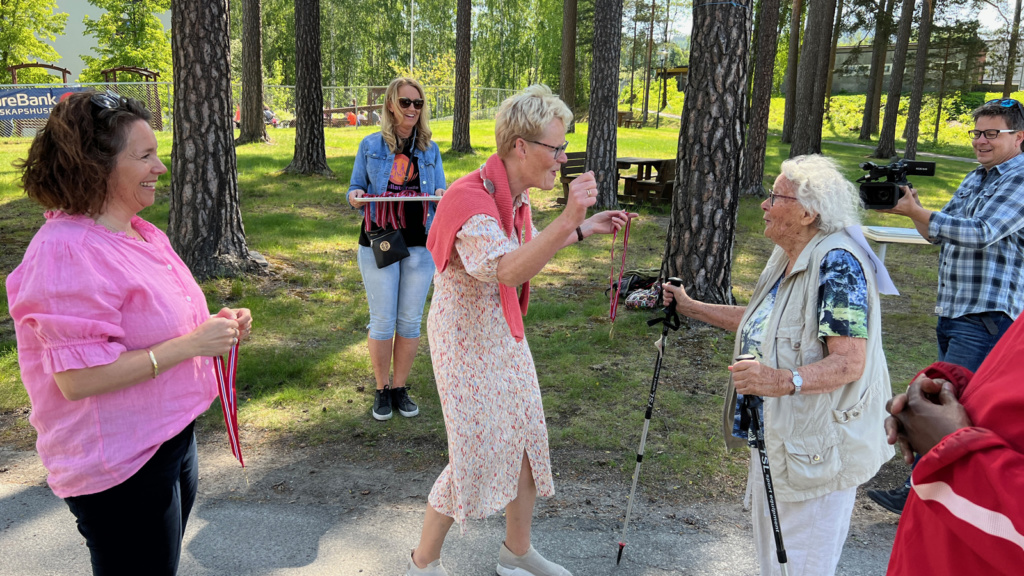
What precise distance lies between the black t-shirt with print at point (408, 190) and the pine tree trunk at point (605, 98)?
24.1 feet

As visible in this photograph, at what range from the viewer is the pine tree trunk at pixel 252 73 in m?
15.2

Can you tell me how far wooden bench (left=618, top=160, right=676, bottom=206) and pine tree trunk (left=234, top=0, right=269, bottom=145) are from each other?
338 inches

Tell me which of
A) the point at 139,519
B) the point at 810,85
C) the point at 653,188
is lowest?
the point at 139,519

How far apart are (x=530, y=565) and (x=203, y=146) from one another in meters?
5.84

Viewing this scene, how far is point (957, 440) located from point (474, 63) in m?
61.1

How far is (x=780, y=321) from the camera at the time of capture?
268 centimetres

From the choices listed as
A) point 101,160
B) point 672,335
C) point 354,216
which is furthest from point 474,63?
point 101,160

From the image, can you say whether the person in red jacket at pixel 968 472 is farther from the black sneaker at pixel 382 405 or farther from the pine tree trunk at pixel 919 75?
the pine tree trunk at pixel 919 75

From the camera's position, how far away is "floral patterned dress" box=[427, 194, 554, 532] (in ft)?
9.41

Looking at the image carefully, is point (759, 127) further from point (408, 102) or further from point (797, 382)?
point (797, 382)

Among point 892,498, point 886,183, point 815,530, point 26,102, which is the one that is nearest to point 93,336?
point 815,530

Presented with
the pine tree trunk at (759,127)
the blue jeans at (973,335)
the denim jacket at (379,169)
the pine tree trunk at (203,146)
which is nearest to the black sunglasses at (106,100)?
the denim jacket at (379,169)

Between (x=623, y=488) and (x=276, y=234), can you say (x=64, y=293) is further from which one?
(x=276, y=234)

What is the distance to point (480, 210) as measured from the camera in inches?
106
